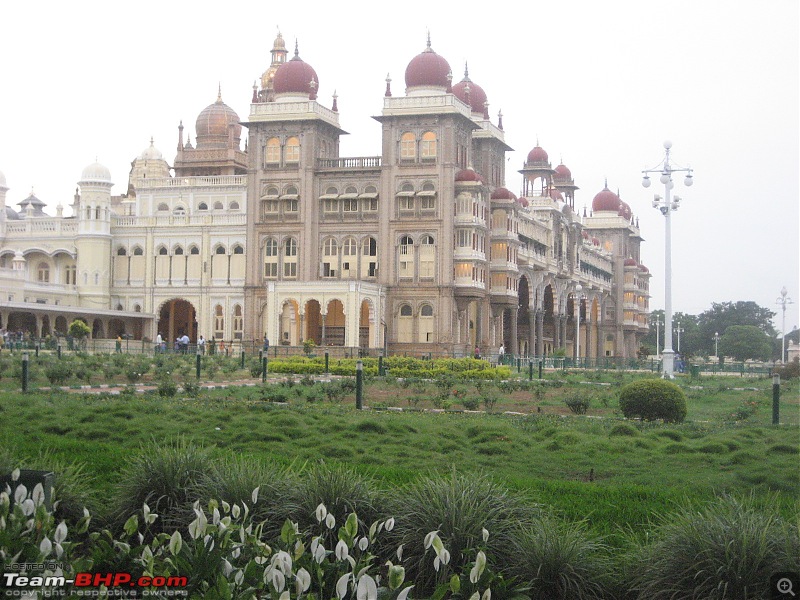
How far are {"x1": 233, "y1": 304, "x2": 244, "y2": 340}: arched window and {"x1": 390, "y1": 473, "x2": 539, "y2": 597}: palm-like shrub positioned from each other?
62.2 meters

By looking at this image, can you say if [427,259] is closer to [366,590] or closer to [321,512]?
[321,512]

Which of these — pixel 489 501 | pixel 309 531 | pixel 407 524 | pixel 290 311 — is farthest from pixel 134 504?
pixel 290 311

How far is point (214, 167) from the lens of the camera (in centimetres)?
8250

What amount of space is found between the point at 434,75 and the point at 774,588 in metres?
60.9

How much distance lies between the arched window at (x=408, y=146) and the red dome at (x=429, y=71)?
3.49 m

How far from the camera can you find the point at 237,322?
7175cm

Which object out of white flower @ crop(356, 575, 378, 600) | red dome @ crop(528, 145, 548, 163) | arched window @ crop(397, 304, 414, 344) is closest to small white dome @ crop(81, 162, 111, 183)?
→ arched window @ crop(397, 304, 414, 344)

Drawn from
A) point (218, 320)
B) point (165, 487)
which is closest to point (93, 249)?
point (218, 320)

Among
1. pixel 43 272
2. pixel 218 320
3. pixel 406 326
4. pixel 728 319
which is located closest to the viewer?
pixel 406 326

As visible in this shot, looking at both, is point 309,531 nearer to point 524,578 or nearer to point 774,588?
point 524,578

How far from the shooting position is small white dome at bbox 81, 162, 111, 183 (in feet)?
243

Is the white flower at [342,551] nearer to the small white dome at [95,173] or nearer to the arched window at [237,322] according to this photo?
the arched window at [237,322]

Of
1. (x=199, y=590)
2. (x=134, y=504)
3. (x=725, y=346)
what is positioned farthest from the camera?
(x=725, y=346)

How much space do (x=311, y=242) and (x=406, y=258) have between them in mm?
6695
